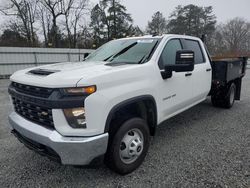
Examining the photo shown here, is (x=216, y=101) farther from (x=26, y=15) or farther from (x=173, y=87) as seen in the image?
(x=26, y=15)

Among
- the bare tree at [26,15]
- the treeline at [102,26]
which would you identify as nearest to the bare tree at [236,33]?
the treeline at [102,26]

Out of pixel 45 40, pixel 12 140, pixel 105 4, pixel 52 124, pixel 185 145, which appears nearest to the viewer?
pixel 52 124

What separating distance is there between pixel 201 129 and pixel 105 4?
33.5m

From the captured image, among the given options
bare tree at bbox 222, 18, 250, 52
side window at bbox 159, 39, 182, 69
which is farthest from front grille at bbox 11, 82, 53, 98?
bare tree at bbox 222, 18, 250, 52

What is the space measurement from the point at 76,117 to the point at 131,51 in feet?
5.53

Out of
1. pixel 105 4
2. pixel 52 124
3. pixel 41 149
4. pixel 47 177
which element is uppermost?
pixel 105 4

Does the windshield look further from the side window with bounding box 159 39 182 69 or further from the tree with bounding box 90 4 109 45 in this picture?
the tree with bounding box 90 4 109 45

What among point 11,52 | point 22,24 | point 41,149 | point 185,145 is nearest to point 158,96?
point 185,145

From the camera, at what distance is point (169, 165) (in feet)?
9.05

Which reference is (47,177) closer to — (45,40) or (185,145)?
(185,145)

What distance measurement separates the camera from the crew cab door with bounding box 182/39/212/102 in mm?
3851

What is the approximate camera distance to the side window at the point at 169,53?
3047 mm

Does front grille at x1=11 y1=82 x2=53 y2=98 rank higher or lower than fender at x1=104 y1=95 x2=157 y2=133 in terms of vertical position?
higher

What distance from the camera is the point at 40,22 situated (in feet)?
104
